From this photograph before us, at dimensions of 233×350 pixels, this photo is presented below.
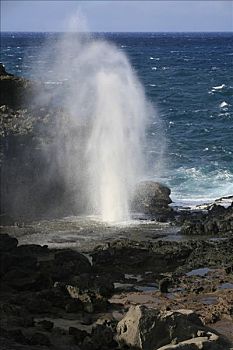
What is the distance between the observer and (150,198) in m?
35.6

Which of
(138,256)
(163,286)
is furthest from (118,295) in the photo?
(138,256)

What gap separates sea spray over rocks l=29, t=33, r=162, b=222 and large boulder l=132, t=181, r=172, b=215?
441 millimetres

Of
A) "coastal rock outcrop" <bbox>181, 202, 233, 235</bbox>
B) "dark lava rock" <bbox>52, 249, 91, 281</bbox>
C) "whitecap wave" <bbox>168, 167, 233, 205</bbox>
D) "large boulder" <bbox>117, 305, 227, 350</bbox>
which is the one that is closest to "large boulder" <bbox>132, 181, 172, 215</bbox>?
"whitecap wave" <bbox>168, 167, 233, 205</bbox>

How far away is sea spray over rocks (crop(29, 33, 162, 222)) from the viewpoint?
35.7 metres

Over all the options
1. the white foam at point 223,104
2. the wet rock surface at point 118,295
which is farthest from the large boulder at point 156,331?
the white foam at point 223,104

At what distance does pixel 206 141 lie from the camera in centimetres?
5138

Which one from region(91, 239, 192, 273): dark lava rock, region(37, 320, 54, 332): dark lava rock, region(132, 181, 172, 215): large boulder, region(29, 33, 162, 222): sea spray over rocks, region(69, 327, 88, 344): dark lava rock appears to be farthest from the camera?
region(29, 33, 162, 222): sea spray over rocks

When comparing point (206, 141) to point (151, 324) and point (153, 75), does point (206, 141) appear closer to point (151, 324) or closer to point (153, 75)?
point (151, 324)

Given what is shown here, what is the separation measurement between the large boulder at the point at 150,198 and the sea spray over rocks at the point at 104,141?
0.44 meters

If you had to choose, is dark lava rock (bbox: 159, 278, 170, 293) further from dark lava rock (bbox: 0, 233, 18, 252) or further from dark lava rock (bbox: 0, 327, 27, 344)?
dark lava rock (bbox: 0, 327, 27, 344)

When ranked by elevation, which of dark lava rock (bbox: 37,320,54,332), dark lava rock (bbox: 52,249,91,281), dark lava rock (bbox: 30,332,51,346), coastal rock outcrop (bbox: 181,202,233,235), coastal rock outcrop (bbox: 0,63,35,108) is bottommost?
dark lava rock (bbox: 30,332,51,346)

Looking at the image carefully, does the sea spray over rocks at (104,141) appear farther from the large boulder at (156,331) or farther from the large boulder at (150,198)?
the large boulder at (156,331)

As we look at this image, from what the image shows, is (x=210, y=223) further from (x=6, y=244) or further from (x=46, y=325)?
(x=46, y=325)

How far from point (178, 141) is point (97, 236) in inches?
926
